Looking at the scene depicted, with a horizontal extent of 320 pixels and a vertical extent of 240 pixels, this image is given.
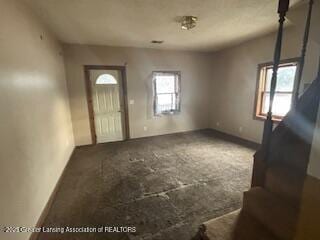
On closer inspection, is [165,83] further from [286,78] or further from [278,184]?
[278,184]

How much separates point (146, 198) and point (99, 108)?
303cm

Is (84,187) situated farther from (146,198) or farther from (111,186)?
(146,198)

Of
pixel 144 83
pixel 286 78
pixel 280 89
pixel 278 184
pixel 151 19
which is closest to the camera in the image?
pixel 278 184

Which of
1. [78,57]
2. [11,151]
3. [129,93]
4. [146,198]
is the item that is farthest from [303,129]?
[78,57]

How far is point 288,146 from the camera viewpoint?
146 centimetres

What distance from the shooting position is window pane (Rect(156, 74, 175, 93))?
5.19 meters

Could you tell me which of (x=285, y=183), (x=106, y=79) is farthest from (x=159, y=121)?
(x=285, y=183)

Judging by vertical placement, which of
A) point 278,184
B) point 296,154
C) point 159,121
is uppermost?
point 296,154

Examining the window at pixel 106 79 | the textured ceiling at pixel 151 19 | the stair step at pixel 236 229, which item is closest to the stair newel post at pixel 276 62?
the stair step at pixel 236 229

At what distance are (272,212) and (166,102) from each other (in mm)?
4389

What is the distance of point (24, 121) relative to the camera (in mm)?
1817

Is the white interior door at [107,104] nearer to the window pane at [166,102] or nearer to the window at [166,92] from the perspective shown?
the window at [166,92]

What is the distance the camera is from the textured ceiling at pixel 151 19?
2.30m

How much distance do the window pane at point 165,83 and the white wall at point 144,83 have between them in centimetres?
27
